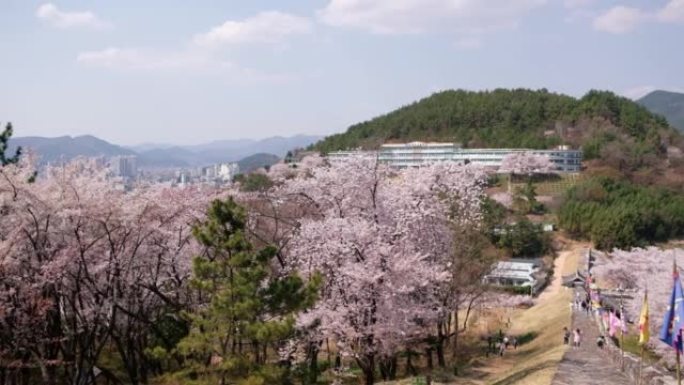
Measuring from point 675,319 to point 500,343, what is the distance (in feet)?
63.9

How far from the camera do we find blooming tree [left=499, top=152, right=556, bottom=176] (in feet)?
290

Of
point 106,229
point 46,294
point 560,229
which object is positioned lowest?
point 560,229

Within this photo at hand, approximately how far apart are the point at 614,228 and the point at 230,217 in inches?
2078

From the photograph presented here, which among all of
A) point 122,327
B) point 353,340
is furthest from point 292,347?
point 122,327

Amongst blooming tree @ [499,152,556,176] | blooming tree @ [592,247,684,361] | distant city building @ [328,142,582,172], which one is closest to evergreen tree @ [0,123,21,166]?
blooming tree @ [592,247,684,361]

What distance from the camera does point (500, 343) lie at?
3023 centimetres

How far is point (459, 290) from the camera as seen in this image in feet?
79.9

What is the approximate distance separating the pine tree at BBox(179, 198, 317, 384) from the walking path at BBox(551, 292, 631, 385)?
22.5 ft

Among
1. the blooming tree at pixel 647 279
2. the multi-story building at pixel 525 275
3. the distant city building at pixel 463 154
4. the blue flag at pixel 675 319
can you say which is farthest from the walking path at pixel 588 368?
the distant city building at pixel 463 154

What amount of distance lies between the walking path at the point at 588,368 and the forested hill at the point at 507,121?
2979 inches

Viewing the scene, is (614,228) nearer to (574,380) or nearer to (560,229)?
(560,229)

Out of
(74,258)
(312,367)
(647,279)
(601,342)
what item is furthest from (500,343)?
(74,258)

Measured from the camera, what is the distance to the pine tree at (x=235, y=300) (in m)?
13.9

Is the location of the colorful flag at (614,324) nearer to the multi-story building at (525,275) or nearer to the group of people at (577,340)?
the group of people at (577,340)
